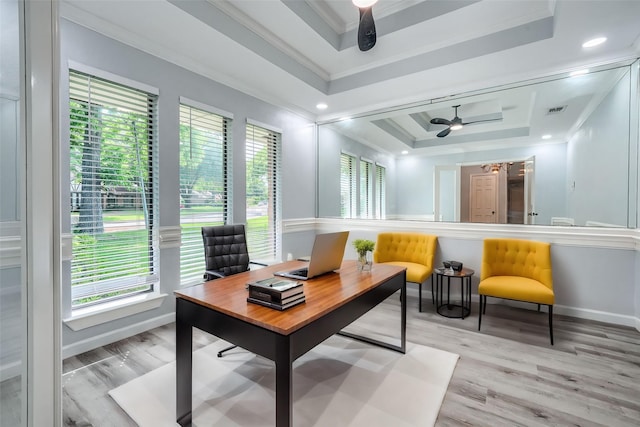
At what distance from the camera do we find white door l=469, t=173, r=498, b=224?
3.63 meters

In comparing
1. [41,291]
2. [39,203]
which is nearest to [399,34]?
[39,203]

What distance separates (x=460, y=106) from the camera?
391 cm

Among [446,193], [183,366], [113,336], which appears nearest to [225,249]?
[113,336]

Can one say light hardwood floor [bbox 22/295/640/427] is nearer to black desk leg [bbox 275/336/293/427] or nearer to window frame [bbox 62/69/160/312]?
→ window frame [bbox 62/69/160/312]

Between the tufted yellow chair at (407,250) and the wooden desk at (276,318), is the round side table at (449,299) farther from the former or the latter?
the wooden desk at (276,318)

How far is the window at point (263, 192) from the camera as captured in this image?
3.87m

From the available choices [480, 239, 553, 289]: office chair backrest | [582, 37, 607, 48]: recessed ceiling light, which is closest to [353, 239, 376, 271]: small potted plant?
[480, 239, 553, 289]: office chair backrest

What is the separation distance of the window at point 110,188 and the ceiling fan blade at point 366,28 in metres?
2.07

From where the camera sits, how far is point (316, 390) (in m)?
1.93

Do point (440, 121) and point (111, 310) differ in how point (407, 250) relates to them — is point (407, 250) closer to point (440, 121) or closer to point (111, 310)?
point (440, 121)

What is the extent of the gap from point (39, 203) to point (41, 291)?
38 cm

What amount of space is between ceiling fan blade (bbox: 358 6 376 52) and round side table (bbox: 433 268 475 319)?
249 cm

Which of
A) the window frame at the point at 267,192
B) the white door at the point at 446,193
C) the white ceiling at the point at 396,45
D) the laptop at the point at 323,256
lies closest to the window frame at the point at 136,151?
the white ceiling at the point at 396,45

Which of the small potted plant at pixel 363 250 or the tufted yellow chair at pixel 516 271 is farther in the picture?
the tufted yellow chair at pixel 516 271
